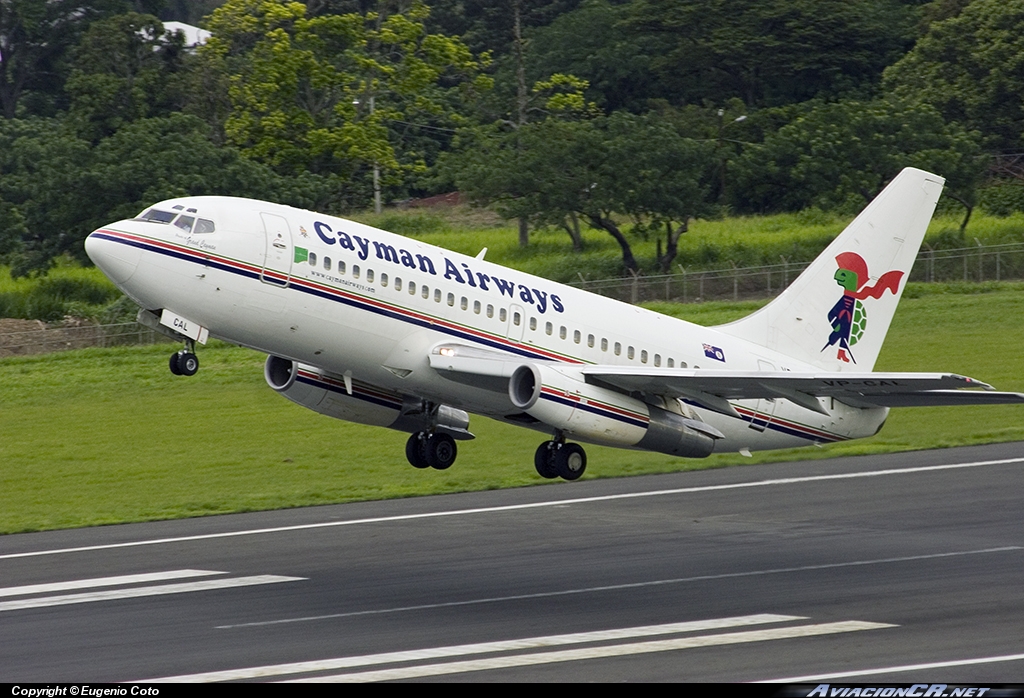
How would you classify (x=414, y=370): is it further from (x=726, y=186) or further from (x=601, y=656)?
(x=726, y=186)

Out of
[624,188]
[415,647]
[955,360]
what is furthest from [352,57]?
[415,647]

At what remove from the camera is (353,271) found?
31.9 m

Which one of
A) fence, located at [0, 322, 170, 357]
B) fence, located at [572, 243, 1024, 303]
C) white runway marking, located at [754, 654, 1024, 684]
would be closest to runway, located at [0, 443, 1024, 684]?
white runway marking, located at [754, 654, 1024, 684]

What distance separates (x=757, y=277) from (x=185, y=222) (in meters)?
52.3

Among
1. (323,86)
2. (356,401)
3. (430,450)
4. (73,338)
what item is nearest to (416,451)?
(430,450)

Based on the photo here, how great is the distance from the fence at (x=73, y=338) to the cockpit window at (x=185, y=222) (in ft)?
131

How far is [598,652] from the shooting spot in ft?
92.2

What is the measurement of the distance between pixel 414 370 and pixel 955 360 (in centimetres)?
3754

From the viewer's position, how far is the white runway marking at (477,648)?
86.6 ft

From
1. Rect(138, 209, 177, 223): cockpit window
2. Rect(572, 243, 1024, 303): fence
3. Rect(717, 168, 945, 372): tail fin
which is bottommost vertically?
Rect(572, 243, 1024, 303): fence

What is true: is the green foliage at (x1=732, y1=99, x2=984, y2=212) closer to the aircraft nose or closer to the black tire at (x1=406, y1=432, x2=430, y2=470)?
the black tire at (x1=406, y1=432, x2=430, y2=470)

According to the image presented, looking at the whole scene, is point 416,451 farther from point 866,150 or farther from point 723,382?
point 866,150

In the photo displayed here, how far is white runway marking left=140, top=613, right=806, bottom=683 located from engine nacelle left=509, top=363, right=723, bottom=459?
4.99m

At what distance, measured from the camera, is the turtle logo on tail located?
Answer: 40.1 m
